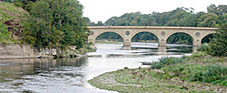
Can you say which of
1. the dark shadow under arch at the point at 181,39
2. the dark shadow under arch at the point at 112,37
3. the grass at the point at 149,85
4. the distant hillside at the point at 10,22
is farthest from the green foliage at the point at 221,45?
the dark shadow under arch at the point at 112,37

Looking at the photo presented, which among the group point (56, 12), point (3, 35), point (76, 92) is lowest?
point (76, 92)

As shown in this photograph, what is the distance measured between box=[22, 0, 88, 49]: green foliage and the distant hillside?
1854mm

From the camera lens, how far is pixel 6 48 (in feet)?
168

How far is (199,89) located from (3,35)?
38.8 m

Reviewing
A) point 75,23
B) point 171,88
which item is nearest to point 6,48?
point 75,23

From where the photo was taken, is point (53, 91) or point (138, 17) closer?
point (53, 91)

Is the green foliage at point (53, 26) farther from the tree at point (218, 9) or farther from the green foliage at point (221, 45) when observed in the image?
the tree at point (218, 9)

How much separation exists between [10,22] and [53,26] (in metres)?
7.16

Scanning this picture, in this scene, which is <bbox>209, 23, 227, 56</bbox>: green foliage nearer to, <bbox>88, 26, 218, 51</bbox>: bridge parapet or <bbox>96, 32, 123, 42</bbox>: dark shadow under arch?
<bbox>88, 26, 218, 51</bbox>: bridge parapet

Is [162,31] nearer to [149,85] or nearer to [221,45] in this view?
[221,45]

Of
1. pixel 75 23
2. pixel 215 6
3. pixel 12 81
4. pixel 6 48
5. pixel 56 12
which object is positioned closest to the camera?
pixel 12 81

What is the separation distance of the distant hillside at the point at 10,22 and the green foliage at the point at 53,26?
185 cm

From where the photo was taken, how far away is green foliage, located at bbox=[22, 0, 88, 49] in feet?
177

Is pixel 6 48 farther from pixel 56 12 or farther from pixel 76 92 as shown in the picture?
pixel 76 92
